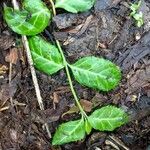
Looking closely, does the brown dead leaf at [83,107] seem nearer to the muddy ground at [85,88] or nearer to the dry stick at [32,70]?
the muddy ground at [85,88]

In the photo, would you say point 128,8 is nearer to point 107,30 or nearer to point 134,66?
point 107,30

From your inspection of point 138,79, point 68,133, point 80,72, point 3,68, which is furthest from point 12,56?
point 138,79

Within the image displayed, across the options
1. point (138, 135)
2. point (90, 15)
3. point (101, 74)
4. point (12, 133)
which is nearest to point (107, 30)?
point (90, 15)

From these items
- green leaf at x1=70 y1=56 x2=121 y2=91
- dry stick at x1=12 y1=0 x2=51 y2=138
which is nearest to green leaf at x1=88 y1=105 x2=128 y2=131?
green leaf at x1=70 y1=56 x2=121 y2=91

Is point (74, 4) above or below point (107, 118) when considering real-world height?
above

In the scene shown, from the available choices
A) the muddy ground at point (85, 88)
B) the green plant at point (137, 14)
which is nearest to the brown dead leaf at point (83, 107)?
the muddy ground at point (85, 88)

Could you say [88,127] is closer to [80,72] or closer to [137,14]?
[80,72]
